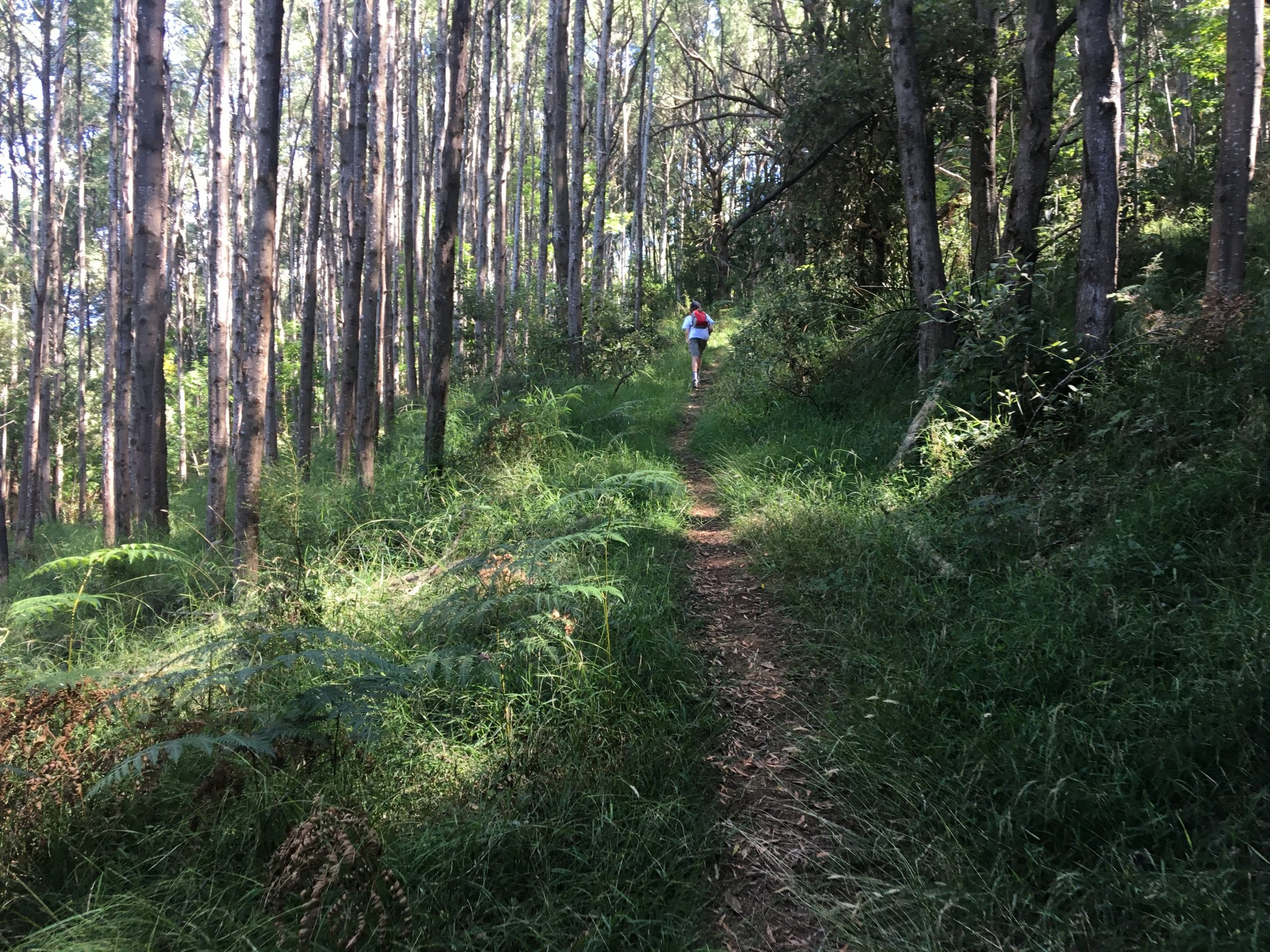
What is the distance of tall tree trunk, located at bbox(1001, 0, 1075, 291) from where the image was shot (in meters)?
5.99

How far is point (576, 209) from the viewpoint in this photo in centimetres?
1314

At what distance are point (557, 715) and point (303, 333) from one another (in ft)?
29.3

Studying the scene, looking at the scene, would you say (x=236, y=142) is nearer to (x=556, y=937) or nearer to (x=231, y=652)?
(x=231, y=652)

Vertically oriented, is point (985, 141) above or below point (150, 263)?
above

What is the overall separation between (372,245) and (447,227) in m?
2.98

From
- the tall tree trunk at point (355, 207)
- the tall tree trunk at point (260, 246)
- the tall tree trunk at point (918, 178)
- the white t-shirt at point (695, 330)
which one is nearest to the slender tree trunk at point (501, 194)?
the white t-shirt at point (695, 330)

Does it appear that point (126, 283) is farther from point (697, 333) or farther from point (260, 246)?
point (697, 333)

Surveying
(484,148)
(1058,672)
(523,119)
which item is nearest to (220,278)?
(484,148)

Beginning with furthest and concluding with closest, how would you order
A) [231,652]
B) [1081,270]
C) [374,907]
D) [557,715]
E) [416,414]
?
[416,414] → [1081,270] → [231,652] → [557,715] → [374,907]

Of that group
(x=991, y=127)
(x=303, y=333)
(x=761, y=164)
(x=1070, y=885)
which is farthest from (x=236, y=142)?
(x=1070, y=885)

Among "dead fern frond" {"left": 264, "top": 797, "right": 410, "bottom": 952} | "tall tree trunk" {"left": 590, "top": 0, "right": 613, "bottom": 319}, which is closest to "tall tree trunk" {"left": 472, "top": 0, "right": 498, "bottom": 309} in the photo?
"tall tree trunk" {"left": 590, "top": 0, "right": 613, "bottom": 319}

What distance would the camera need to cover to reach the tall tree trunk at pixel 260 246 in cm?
512

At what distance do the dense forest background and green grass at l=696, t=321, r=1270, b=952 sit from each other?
19 mm

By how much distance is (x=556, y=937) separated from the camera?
7.06 feet
